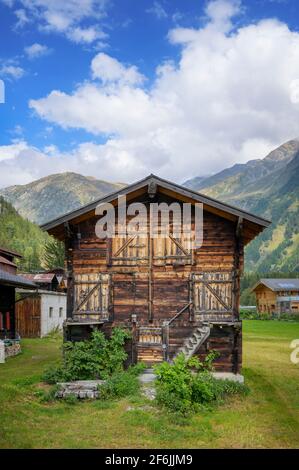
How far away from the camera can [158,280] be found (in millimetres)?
20969

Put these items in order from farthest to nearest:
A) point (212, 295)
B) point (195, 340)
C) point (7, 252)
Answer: point (7, 252), point (212, 295), point (195, 340)

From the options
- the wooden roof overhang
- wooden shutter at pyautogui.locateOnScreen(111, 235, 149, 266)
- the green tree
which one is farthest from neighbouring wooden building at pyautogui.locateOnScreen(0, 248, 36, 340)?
the green tree

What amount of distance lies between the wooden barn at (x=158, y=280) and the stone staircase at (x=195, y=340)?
7 cm

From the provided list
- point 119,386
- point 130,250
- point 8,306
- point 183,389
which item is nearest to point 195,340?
point 119,386

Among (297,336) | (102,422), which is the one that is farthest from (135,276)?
(297,336)

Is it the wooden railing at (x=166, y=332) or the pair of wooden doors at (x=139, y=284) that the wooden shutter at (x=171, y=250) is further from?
the wooden railing at (x=166, y=332)

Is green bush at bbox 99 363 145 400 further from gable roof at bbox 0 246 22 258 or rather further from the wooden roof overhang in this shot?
gable roof at bbox 0 246 22 258

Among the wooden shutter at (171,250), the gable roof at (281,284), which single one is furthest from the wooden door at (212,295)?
the gable roof at (281,284)

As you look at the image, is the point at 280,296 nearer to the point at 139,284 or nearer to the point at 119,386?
the point at 139,284

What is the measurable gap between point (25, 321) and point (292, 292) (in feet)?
194

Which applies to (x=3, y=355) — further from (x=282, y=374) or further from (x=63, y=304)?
(x=63, y=304)

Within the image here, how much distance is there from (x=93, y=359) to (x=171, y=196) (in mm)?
7588

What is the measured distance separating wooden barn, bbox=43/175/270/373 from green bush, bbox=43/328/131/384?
1.08 meters

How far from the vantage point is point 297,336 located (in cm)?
4762
